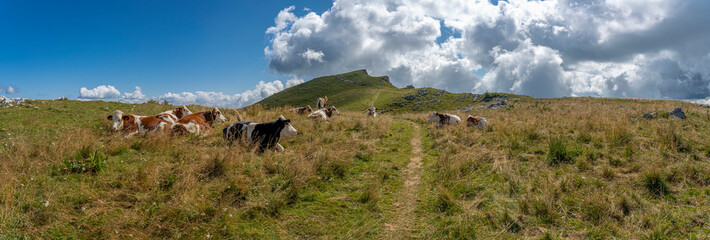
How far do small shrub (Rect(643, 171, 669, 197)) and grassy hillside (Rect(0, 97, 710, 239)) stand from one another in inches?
0.9

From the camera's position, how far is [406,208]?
5.07m

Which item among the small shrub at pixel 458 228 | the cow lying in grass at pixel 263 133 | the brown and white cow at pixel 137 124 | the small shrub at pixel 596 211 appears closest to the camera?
the small shrub at pixel 458 228

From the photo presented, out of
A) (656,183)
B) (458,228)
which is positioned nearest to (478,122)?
(656,183)

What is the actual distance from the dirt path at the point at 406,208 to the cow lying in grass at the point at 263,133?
13.6ft

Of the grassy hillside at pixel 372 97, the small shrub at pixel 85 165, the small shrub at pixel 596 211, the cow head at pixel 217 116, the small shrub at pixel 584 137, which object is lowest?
the small shrub at pixel 596 211

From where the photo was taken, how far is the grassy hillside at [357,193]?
12.9 feet

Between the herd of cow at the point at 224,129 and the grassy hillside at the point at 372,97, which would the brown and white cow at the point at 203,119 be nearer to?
the herd of cow at the point at 224,129

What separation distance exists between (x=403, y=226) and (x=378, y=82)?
7488 inches

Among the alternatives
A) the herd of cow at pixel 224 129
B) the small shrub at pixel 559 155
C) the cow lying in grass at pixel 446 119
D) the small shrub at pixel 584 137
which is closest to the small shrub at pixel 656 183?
the small shrub at pixel 559 155

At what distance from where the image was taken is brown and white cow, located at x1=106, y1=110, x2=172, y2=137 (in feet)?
30.6

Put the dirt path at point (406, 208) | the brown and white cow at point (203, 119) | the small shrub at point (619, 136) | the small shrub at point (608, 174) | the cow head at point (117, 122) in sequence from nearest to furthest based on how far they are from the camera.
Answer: the dirt path at point (406, 208) → the small shrub at point (608, 174) → the small shrub at point (619, 136) → the cow head at point (117, 122) → the brown and white cow at point (203, 119)

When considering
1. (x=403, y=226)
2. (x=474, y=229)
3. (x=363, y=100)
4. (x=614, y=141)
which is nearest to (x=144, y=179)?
(x=403, y=226)

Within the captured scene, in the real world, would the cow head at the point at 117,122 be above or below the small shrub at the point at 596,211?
above

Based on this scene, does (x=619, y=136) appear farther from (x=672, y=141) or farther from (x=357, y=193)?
(x=357, y=193)
